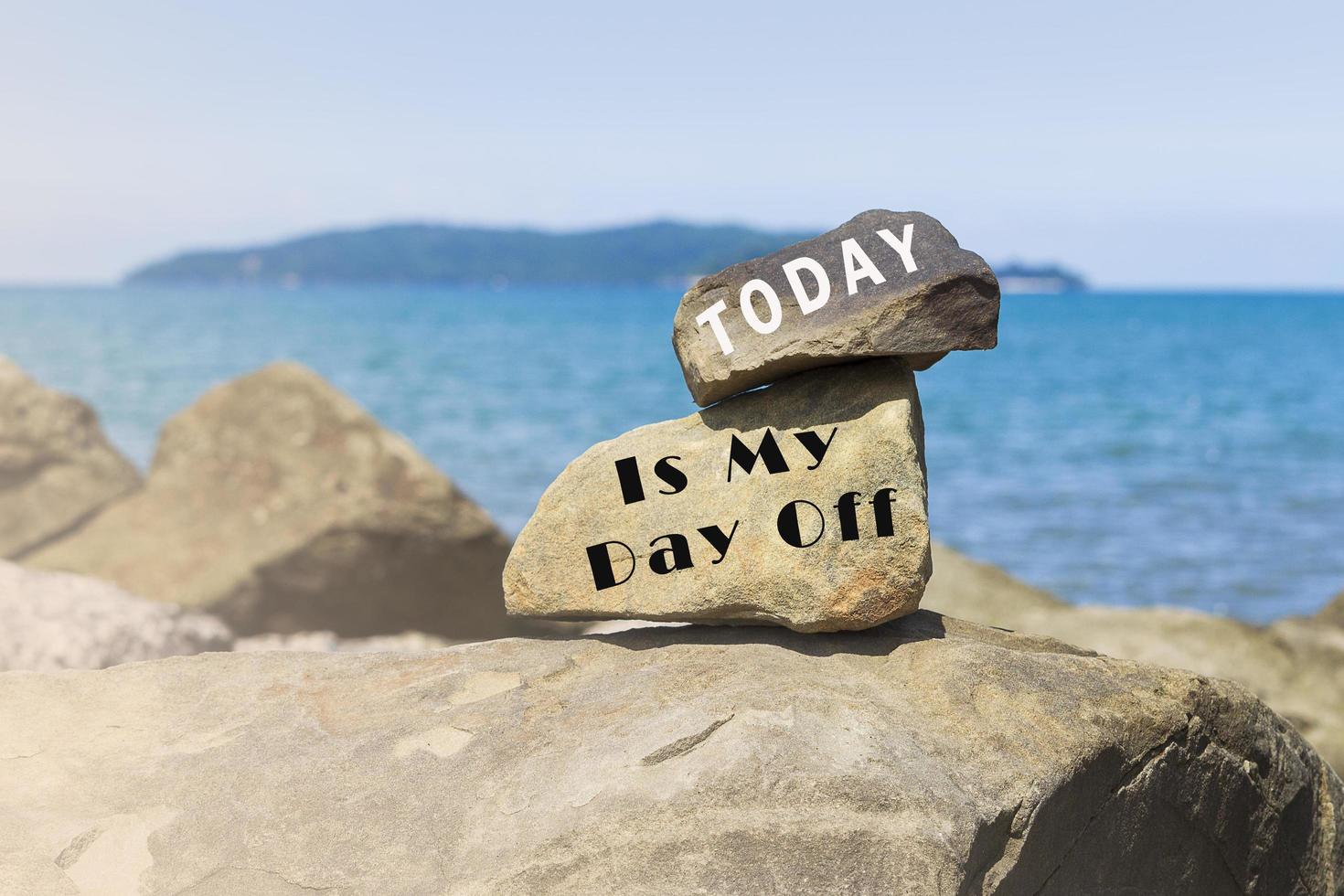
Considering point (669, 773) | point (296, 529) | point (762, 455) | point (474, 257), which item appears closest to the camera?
point (669, 773)

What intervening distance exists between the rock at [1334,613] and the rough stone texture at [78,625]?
6931mm

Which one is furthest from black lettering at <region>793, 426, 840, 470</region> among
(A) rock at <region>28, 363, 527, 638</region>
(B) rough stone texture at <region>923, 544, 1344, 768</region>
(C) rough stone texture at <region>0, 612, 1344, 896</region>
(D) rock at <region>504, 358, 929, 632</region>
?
(A) rock at <region>28, 363, 527, 638</region>

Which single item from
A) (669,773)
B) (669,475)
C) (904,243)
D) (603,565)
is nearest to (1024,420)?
(904,243)

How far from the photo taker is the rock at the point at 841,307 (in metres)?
3.82

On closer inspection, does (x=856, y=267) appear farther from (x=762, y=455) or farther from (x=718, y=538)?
(x=718, y=538)

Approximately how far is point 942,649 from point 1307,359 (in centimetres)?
3952

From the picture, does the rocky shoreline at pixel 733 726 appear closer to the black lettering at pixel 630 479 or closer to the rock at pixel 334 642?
the black lettering at pixel 630 479

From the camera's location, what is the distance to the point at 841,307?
3.89 m

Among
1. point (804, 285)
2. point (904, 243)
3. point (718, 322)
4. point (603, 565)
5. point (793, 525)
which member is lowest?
point (603, 565)

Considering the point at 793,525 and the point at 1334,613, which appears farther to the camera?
the point at 1334,613

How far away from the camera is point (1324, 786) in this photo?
14.1 ft

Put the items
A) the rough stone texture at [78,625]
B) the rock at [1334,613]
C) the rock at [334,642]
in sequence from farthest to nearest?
the rock at [1334,613], the rock at [334,642], the rough stone texture at [78,625]

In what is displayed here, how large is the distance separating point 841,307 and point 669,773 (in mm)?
1561

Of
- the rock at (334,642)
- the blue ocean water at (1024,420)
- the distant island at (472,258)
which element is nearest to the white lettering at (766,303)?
the rock at (334,642)
